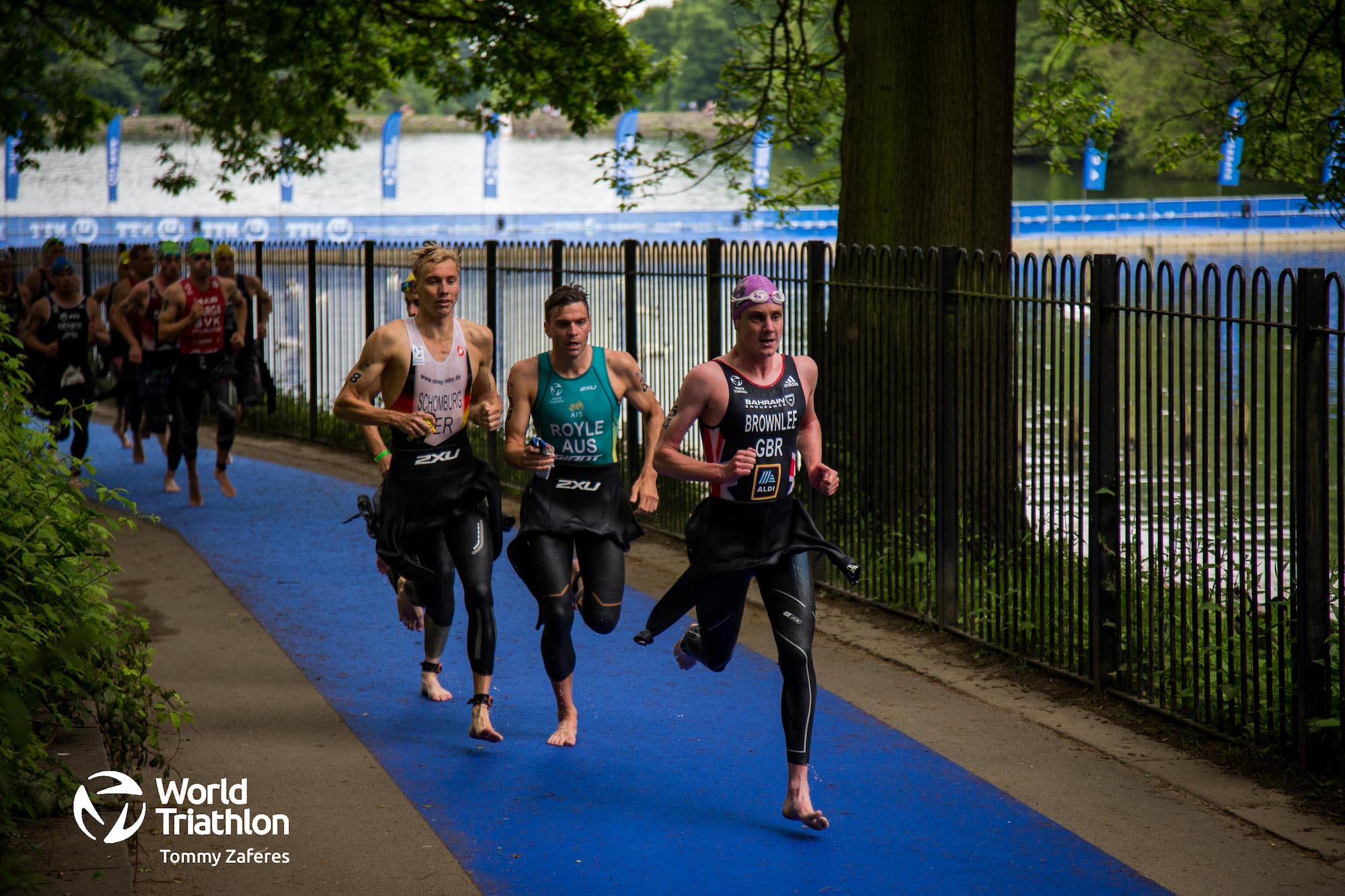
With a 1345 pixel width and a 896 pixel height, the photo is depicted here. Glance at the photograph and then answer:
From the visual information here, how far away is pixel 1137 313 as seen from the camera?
709 centimetres

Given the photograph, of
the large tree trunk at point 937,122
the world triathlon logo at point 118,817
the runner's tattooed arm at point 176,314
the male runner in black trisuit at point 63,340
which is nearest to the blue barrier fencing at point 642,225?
the male runner in black trisuit at point 63,340

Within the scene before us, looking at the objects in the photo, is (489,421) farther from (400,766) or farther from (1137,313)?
(1137,313)

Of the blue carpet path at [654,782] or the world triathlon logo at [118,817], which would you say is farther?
the blue carpet path at [654,782]

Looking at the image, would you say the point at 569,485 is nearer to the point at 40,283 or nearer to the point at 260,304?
the point at 260,304

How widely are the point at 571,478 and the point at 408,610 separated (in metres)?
1.22

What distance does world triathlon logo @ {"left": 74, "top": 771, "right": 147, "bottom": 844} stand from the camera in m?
5.01

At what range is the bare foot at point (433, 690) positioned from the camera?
7668 millimetres

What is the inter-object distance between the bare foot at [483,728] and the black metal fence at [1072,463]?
118 inches

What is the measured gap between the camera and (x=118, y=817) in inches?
202

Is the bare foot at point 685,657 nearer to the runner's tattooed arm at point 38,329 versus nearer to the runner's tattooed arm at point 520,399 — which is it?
the runner's tattooed arm at point 520,399

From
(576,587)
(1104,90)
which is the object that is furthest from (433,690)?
(1104,90)

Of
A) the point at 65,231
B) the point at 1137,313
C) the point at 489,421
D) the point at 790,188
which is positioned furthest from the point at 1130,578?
the point at 65,231

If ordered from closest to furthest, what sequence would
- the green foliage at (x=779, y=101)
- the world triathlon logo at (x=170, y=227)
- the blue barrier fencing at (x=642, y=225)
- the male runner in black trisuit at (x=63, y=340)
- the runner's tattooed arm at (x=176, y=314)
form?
the runner's tattooed arm at (x=176, y=314), the male runner in black trisuit at (x=63, y=340), the green foliage at (x=779, y=101), the blue barrier fencing at (x=642, y=225), the world triathlon logo at (x=170, y=227)

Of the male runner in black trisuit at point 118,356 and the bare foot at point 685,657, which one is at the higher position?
the male runner in black trisuit at point 118,356
